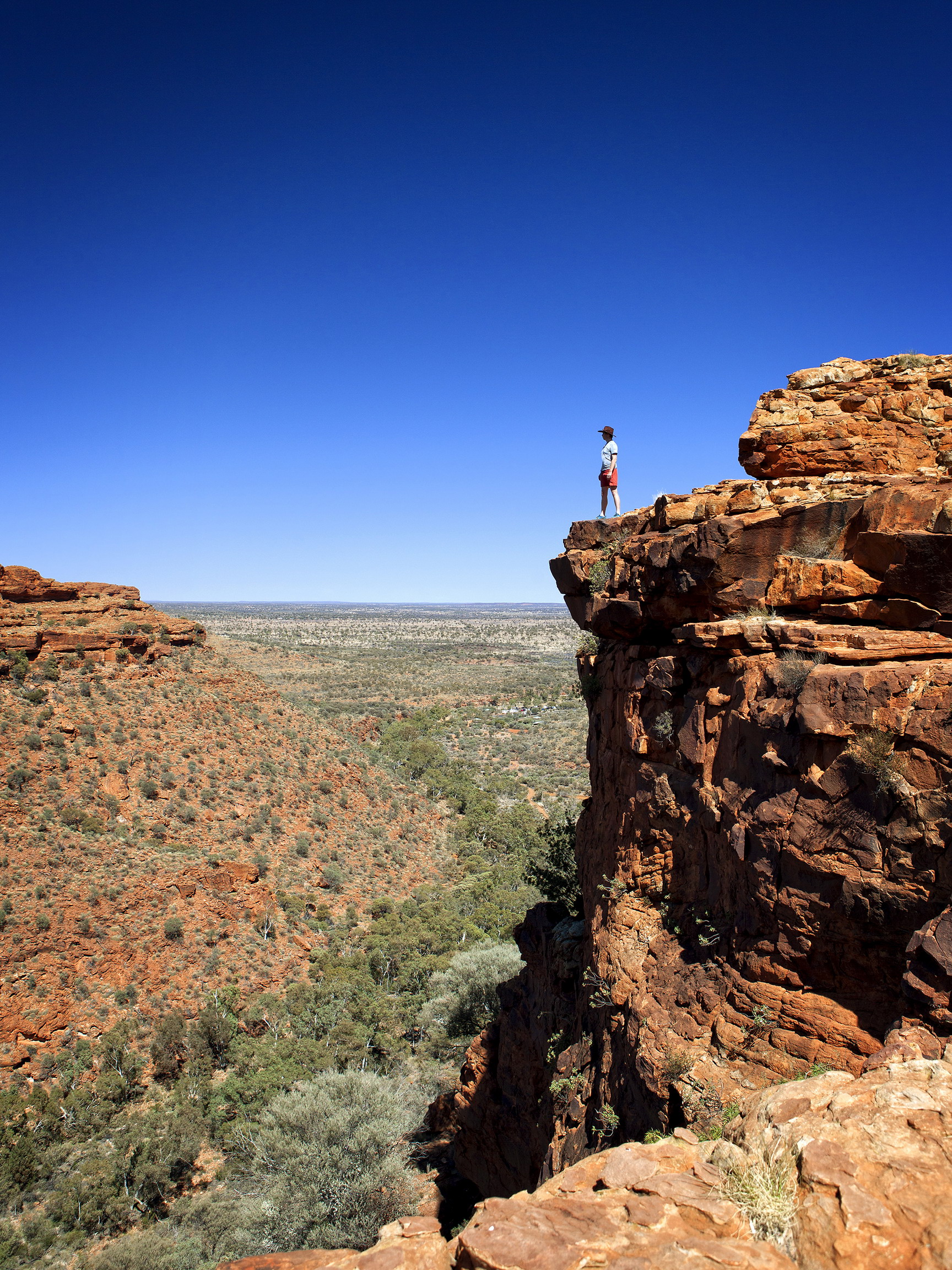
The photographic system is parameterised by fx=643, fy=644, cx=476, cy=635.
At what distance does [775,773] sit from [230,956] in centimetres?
2454

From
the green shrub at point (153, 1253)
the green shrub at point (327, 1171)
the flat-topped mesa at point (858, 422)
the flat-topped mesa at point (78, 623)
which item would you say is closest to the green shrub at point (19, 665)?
the flat-topped mesa at point (78, 623)

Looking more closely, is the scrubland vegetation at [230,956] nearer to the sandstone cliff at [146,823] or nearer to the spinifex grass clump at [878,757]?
the sandstone cliff at [146,823]

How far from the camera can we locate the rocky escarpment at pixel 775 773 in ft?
22.2

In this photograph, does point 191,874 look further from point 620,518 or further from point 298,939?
point 620,518

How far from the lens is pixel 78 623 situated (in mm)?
37500

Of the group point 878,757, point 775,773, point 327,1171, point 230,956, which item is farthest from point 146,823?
point 878,757

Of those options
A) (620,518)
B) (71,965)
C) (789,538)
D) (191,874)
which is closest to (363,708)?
(191,874)

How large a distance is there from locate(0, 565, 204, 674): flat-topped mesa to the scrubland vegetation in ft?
5.13

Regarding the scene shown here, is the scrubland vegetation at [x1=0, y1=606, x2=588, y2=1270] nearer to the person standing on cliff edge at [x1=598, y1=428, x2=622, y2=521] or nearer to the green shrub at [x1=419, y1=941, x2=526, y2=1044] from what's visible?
the green shrub at [x1=419, y1=941, x2=526, y2=1044]

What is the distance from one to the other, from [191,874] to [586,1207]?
26227mm

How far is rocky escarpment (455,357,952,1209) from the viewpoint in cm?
676

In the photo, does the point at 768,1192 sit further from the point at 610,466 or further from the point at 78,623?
the point at 78,623

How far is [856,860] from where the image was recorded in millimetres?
6926

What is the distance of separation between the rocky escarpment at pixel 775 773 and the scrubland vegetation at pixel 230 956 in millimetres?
7098
